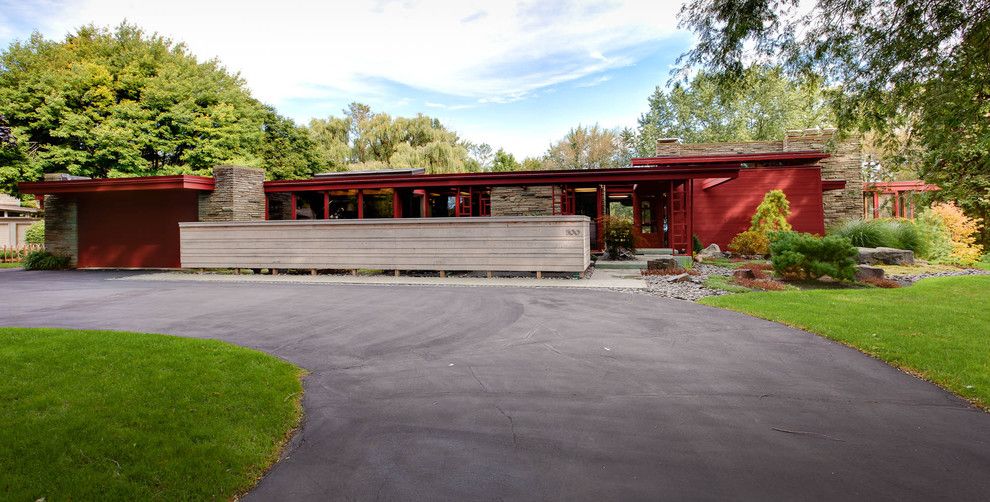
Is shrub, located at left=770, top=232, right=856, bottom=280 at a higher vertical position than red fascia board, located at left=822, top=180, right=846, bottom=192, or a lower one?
lower

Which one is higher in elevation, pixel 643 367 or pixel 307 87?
pixel 307 87

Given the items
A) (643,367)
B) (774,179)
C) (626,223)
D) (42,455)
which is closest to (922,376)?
(643,367)

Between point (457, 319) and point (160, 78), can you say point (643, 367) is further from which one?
point (160, 78)

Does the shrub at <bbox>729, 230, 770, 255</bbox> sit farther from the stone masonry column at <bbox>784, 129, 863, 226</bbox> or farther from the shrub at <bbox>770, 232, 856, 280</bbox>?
the stone masonry column at <bbox>784, 129, 863, 226</bbox>

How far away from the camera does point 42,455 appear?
2.84 meters

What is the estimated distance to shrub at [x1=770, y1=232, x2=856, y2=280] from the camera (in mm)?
10445

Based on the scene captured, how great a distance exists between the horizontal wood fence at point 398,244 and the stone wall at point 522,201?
118 inches

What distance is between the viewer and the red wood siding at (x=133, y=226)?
57.9ft

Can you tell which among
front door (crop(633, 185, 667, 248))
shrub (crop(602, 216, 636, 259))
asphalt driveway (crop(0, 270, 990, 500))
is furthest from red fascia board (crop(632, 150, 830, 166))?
asphalt driveway (crop(0, 270, 990, 500))

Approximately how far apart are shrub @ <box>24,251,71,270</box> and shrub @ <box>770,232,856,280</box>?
2310 centimetres

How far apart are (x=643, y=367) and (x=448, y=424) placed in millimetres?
2231

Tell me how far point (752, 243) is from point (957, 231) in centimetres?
590

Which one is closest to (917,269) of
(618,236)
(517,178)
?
(618,236)

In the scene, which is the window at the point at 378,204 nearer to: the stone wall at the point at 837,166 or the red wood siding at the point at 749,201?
the red wood siding at the point at 749,201
